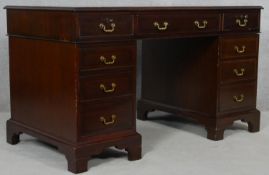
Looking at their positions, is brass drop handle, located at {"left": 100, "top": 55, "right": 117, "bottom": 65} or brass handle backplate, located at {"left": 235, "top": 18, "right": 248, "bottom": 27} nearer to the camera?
brass drop handle, located at {"left": 100, "top": 55, "right": 117, "bottom": 65}

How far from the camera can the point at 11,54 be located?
3268 millimetres

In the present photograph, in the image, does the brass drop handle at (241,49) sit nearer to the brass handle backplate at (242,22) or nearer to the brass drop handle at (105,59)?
the brass handle backplate at (242,22)

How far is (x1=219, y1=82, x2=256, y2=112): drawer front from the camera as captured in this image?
137 inches

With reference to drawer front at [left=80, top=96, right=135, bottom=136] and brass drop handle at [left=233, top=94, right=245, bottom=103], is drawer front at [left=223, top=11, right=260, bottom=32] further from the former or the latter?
drawer front at [left=80, top=96, right=135, bottom=136]

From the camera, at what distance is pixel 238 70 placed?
352 centimetres

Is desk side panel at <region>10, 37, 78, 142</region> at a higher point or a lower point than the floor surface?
higher

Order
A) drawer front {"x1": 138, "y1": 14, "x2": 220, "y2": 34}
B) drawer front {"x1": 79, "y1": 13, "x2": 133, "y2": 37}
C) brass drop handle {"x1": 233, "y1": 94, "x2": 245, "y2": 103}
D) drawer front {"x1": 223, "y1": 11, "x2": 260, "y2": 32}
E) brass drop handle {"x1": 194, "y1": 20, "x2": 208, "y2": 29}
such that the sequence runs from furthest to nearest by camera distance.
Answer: brass drop handle {"x1": 233, "y1": 94, "x2": 245, "y2": 103}
drawer front {"x1": 223, "y1": 11, "x2": 260, "y2": 32}
brass drop handle {"x1": 194, "y1": 20, "x2": 208, "y2": 29}
drawer front {"x1": 138, "y1": 14, "x2": 220, "y2": 34}
drawer front {"x1": 79, "y1": 13, "x2": 133, "y2": 37}

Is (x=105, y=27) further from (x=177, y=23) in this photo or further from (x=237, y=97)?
(x=237, y=97)

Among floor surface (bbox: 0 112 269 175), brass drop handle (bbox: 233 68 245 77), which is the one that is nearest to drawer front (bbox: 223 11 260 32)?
brass drop handle (bbox: 233 68 245 77)

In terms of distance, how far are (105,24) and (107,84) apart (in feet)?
1.02

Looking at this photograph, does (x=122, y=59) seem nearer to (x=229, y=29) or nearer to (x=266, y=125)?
(x=229, y=29)

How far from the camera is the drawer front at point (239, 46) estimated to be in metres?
3.44

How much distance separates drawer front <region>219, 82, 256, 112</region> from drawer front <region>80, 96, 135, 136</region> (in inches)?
29.8

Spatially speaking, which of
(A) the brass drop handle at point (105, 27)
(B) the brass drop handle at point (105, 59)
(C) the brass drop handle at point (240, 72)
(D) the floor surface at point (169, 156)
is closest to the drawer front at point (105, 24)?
(A) the brass drop handle at point (105, 27)
